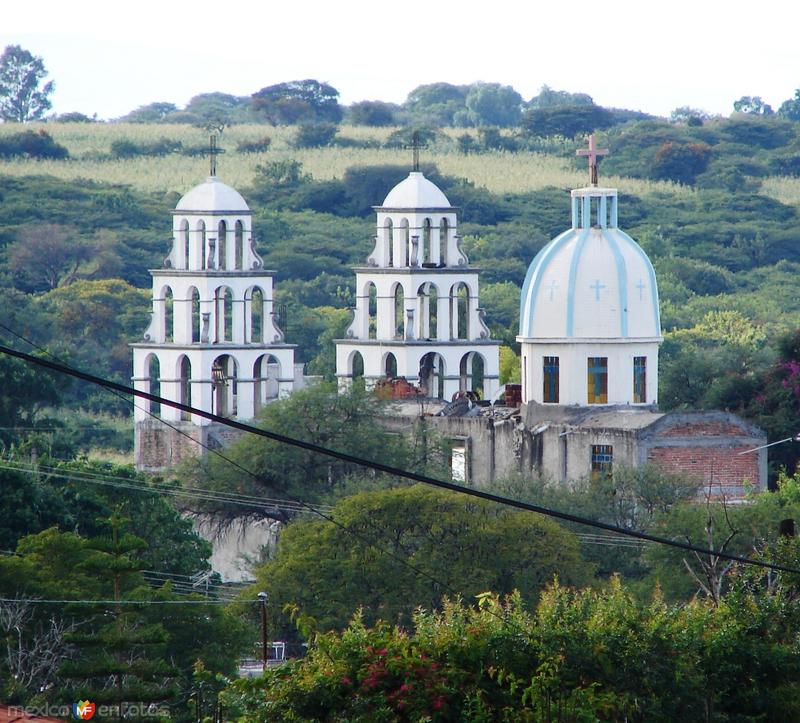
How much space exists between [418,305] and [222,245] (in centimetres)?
653

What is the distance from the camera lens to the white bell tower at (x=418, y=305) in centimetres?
7525

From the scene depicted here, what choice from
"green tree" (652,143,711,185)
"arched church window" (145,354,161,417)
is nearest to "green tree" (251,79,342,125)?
"green tree" (652,143,711,185)

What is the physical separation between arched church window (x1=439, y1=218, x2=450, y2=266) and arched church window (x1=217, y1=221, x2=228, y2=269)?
16.9ft

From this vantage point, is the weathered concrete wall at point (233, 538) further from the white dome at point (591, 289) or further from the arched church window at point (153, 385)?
the white dome at point (591, 289)

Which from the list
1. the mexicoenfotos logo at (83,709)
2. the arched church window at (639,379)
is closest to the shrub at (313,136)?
the arched church window at (639,379)

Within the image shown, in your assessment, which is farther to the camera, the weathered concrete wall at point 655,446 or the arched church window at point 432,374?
Result: the arched church window at point 432,374

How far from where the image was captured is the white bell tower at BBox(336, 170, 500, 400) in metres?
75.2

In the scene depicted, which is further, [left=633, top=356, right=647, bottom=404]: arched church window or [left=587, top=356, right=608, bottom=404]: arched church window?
[left=633, top=356, right=647, bottom=404]: arched church window

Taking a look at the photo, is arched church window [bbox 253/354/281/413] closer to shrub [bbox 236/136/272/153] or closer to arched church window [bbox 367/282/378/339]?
arched church window [bbox 367/282/378/339]

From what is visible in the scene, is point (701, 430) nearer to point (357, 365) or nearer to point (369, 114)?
point (357, 365)

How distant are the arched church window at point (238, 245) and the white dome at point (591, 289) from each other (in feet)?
44.2

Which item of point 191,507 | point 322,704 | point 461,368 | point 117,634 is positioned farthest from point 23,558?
point 461,368

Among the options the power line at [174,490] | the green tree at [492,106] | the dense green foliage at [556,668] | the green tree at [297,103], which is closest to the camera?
the dense green foliage at [556,668]

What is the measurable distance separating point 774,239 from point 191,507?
2810 inches
